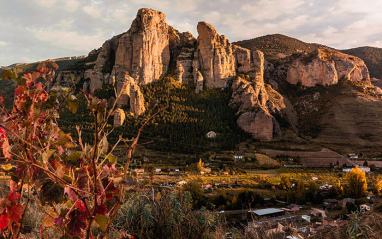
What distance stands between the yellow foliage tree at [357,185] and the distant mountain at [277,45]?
5200 centimetres

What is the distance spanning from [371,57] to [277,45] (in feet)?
110

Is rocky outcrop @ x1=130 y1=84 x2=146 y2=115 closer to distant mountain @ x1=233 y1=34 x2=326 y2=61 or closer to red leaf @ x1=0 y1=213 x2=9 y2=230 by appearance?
distant mountain @ x1=233 y1=34 x2=326 y2=61

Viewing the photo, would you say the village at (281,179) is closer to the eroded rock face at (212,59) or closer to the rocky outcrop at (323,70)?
the eroded rock face at (212,59)

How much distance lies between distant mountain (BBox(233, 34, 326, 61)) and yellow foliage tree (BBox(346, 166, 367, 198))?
52.0 meters

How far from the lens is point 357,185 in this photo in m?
23.4

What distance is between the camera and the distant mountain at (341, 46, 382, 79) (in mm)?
77188

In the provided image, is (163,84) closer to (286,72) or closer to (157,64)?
(157,64)

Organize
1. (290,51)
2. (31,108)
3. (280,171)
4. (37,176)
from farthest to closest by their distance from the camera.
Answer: (290,51) < (280,171) < (31,108) < (37,176)

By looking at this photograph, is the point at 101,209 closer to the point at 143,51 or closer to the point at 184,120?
the point at 184,120

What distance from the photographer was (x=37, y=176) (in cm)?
85

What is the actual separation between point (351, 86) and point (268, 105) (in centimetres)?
2297

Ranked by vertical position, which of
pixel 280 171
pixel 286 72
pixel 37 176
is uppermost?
pixel 286 72

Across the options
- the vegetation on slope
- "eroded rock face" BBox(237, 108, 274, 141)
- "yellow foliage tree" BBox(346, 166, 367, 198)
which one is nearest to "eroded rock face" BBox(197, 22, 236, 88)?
the vegetation on slope

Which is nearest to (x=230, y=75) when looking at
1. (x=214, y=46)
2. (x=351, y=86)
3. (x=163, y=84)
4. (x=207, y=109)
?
(x=214, y=46)
